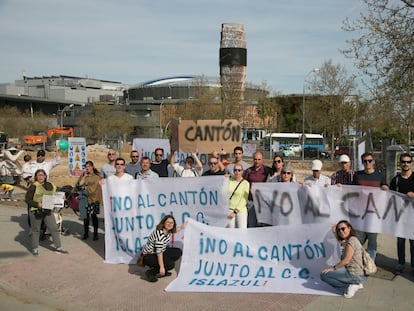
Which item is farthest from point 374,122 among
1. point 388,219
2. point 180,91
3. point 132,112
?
point 180,91

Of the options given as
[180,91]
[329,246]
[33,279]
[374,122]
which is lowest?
[33,279]

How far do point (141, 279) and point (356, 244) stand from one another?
300 centimetres

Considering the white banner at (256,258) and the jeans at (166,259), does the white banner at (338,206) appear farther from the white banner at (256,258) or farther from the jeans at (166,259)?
the jeans at (166,259)

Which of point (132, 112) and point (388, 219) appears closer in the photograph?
point (388, 219)

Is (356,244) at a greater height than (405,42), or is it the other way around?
(405,42)

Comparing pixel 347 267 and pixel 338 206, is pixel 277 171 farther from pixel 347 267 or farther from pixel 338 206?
pixel 347 267

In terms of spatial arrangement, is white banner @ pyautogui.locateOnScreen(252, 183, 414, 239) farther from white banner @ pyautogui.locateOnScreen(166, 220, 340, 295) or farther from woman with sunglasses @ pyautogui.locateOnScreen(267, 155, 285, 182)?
white banner @ pyautogui.locateOnScreen(166, 220, 340, 295)

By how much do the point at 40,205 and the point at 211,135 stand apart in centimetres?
321

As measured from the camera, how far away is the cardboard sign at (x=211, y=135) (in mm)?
8664

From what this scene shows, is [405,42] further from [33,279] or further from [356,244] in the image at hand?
[33,279]

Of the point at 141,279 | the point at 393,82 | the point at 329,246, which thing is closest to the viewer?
the point at 329,246

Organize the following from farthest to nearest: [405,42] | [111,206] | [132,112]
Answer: [132,112], [405,42], [111,206]

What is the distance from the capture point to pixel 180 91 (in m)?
101

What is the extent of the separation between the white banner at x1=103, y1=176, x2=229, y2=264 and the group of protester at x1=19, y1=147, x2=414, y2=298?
27cm
